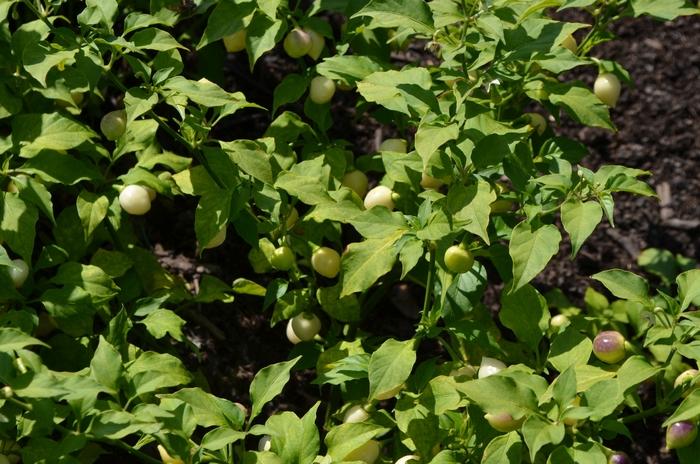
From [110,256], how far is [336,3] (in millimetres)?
1212

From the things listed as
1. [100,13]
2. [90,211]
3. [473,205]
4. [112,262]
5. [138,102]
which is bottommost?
[112,262]

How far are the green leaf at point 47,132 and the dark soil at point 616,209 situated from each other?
3.15 ft

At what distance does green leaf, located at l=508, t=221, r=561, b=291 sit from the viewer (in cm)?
261

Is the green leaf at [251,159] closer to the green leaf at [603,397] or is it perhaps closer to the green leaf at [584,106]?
the green leaf at [584,106]

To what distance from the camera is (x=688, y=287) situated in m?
2.71

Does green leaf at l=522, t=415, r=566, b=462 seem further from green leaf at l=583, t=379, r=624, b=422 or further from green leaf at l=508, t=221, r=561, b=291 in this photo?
green leaf at l=508, t=221, r=561, b=291

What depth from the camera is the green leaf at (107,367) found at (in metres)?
2.52

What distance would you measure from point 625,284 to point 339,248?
1.24 metres

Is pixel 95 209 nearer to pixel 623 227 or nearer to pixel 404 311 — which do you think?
pixel 404 311

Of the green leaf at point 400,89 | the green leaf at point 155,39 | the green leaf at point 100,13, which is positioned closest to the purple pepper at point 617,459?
the green leaf at point 400,89

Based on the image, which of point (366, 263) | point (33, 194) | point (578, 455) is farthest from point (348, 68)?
point (578, 455)

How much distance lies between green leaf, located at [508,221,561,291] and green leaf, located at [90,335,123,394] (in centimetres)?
108

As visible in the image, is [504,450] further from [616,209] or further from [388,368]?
[616,209]

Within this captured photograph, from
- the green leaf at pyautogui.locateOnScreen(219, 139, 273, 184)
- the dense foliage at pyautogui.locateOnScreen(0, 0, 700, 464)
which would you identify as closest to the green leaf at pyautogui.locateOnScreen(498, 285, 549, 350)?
the dense foliage at pyautogui.locateOnScreen(0, 0, 700, 464)
